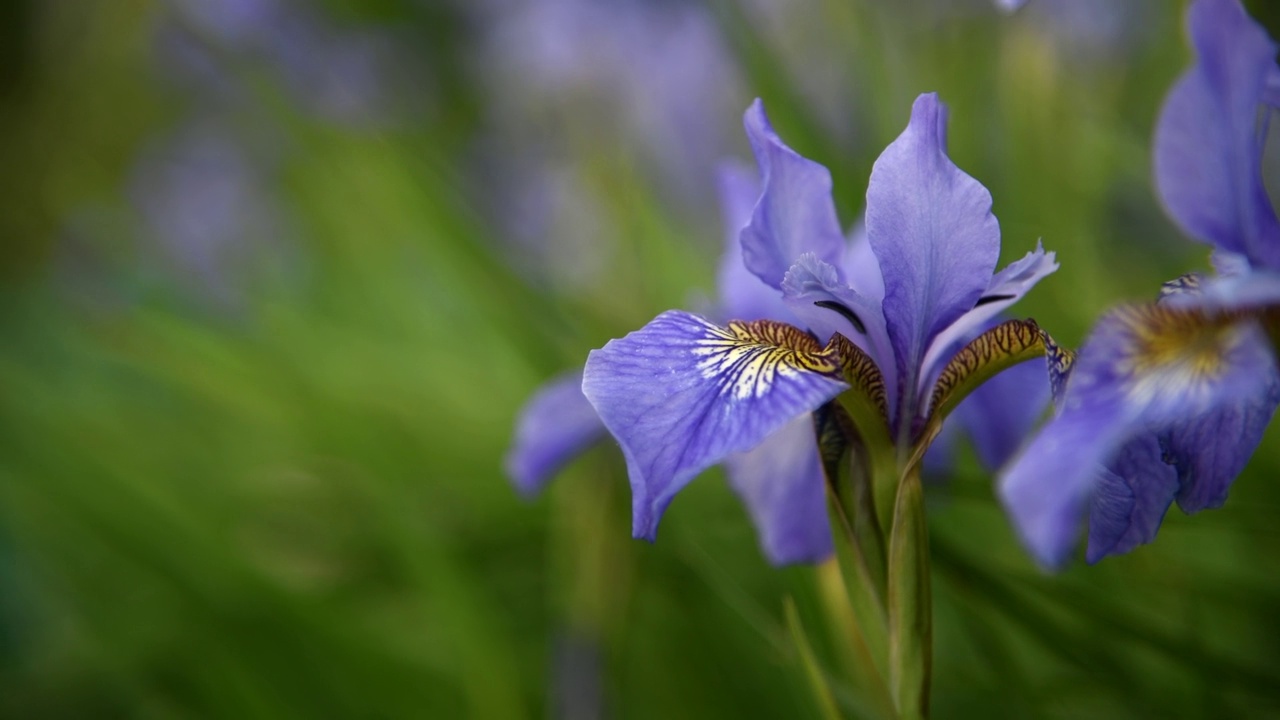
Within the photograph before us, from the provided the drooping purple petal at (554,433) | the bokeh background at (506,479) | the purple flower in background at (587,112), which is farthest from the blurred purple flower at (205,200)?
the drooping purple petal at (554,433)


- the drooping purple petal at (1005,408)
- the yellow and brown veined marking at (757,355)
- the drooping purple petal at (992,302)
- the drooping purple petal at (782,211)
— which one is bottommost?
the drooping purple petal at (1005,408)

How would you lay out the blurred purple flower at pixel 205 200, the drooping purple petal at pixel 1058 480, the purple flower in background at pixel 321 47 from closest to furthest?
the drooping purple petal at pixel 1058 480 → the purple flower in background at pixel 321 47 → the blurred purple flower at pixel 205 200

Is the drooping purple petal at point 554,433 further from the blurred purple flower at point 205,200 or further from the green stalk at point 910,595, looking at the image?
the blurred purple flower at point 205,200

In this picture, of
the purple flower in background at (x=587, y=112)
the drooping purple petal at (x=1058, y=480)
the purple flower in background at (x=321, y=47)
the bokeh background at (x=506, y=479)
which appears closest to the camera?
the drooping purple petal at (x=1058, y=480)

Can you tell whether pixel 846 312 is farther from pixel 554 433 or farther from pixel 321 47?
pixel 321 47

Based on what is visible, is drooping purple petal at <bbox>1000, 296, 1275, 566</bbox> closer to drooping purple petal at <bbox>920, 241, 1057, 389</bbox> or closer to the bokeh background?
drooping purple petal at <bbox>920, 241, 1057, 389</bbox>

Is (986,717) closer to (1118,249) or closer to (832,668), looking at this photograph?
(832,668)

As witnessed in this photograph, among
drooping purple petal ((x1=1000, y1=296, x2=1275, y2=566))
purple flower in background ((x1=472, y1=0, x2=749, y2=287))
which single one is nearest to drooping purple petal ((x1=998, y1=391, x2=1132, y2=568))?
drooping purple petal ((x1=1000, y1=296, x2=1275, y2=566))
